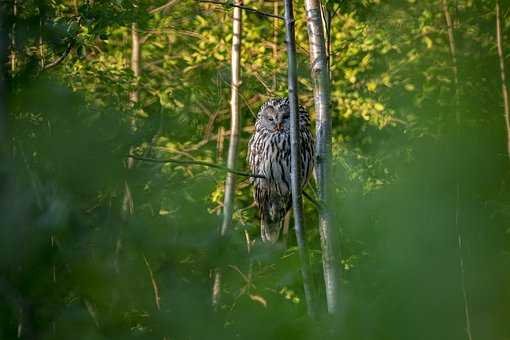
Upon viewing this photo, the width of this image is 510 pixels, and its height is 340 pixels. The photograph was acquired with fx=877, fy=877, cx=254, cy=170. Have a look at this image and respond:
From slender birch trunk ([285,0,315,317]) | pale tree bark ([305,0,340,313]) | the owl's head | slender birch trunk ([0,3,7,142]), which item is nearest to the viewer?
slender birch trunk ([0,3,7,142])

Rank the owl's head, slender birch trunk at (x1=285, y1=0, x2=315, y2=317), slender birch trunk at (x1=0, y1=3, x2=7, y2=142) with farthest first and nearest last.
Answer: the owl's head < slender birch trunk at (x1=285, y1=0, x2=315, y2=317) < slender birch trunk at (x1=0, y1=3, x2=7, y2=142)

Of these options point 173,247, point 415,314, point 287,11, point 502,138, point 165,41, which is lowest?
point 415,314

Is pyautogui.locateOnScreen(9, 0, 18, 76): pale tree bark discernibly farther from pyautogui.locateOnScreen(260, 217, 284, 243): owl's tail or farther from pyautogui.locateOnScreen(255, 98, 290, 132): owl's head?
pyautogui.locateOnScreen(255, 98, 290, 132): owl's head

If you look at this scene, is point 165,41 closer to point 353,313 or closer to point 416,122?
point 416,122

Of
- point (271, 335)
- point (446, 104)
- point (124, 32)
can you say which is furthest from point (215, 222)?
point (124, 32)

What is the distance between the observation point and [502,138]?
5.48ft

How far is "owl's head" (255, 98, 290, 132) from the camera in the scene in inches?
218

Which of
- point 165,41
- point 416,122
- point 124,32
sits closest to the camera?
point 416,122

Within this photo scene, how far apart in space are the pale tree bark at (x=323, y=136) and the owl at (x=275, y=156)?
6.37ft

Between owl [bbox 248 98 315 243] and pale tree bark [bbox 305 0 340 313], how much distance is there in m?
1.94

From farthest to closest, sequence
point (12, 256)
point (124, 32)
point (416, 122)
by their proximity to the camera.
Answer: point (124, 32)
point (416, 122)
point (12, 256)

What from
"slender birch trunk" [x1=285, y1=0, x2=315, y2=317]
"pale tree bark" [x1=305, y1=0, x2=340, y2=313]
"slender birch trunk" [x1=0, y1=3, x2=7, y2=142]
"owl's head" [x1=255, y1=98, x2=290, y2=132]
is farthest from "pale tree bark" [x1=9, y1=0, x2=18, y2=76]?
"owl's head" [x1=255, y1=98, x2=290, y2=132]

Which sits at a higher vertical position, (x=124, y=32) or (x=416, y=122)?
(x=124, y=32)

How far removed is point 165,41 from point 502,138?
7646 mm
